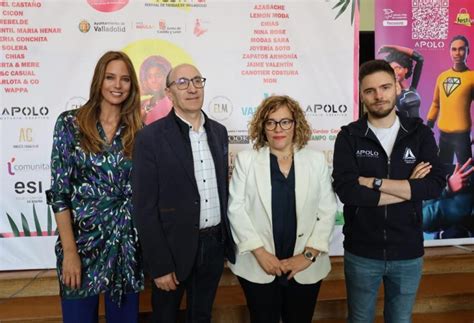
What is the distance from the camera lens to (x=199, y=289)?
1765 mm

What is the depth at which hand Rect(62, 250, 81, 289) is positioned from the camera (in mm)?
1573

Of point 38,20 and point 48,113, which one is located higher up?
point 38,20

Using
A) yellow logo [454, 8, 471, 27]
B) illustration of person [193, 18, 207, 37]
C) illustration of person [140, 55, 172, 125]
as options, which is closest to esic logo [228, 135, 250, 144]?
illustration of person [140, 55, 172, 125]

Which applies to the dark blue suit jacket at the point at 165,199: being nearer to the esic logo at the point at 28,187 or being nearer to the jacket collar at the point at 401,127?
the jacket collar at the point at 401,127

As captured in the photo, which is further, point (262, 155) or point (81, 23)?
point (81, 23)

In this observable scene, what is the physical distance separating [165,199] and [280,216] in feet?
1.57

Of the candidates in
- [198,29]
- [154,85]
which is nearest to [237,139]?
[154,85]

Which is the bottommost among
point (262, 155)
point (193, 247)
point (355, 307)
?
point (355, 307)

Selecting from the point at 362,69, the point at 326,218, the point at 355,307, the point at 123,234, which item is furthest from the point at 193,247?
the point at 362,69

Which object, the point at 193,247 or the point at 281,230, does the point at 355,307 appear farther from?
the point at 193,247

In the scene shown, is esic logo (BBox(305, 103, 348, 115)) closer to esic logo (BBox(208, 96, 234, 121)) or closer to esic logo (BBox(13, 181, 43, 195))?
esic logo (BBox(208, 96, 234, 121))

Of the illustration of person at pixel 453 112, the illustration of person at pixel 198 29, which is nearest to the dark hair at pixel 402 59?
the illustration of person at pixel 453 112

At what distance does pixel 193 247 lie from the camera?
1.65 m

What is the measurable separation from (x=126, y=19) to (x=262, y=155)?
163 centimetres
